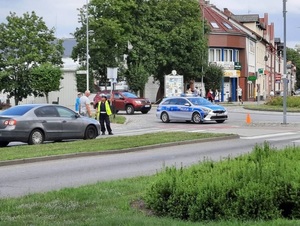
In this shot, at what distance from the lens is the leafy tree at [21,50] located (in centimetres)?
6150

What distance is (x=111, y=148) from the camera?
19.5 metres

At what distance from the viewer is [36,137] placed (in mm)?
22000

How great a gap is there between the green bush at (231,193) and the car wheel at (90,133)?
15613 mm

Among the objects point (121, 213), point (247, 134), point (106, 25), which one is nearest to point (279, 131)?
point (247, 134)

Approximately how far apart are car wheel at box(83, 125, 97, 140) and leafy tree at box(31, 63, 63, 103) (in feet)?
124

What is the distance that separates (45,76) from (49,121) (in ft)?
129

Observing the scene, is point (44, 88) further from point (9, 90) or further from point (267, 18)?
point (267, 18)

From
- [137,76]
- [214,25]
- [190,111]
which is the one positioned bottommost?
[190,111]

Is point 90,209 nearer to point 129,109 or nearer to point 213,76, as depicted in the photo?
point 129,109

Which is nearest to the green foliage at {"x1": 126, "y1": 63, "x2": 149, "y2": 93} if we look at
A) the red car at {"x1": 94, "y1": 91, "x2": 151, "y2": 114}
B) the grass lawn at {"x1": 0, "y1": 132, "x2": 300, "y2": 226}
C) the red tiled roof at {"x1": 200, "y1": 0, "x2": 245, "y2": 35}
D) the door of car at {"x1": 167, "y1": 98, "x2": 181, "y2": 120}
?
the red car at {"x1": 94, "y1": 91, "x2": 151, "y2": 114}

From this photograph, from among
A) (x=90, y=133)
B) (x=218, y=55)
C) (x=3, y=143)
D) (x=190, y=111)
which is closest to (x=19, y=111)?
(x=3, y=143)

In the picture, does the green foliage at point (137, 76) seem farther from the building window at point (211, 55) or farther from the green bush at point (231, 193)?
the green bush at point (231, 193)

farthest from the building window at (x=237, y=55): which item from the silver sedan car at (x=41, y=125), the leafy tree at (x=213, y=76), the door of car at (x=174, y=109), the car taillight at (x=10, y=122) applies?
the car taillight at (x=10, y=122)

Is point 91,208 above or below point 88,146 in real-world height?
above
